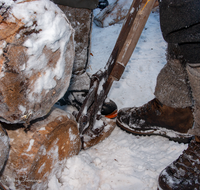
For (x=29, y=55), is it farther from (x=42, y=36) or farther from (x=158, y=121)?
(x=158, y=121)

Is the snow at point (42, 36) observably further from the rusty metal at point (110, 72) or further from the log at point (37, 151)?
the rusty metal at point (110, 72)

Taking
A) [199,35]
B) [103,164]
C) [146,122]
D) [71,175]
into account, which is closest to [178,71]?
[199,35]

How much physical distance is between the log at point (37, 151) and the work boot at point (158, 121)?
704 mm

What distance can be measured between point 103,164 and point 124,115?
0.52 metres

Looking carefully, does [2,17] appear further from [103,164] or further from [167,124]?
[167,124]

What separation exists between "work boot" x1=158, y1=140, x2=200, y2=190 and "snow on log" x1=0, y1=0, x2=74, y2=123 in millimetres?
828

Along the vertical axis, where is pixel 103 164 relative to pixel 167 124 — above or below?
below

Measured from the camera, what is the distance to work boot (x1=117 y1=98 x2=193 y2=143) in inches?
51.5

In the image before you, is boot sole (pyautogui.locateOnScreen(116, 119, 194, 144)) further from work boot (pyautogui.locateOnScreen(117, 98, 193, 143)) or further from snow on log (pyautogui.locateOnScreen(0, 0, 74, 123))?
snow on log (pyautogui.locateOnScreen(0, 0, 74, 123))

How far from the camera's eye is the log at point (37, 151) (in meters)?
0.83

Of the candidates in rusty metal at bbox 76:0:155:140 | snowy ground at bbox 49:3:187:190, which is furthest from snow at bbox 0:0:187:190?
rusty metal at bbox 76:0:155:140

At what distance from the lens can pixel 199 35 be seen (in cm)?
81

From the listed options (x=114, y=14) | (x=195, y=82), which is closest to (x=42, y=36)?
(x=195, y=82)

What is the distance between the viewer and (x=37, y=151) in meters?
0.85
